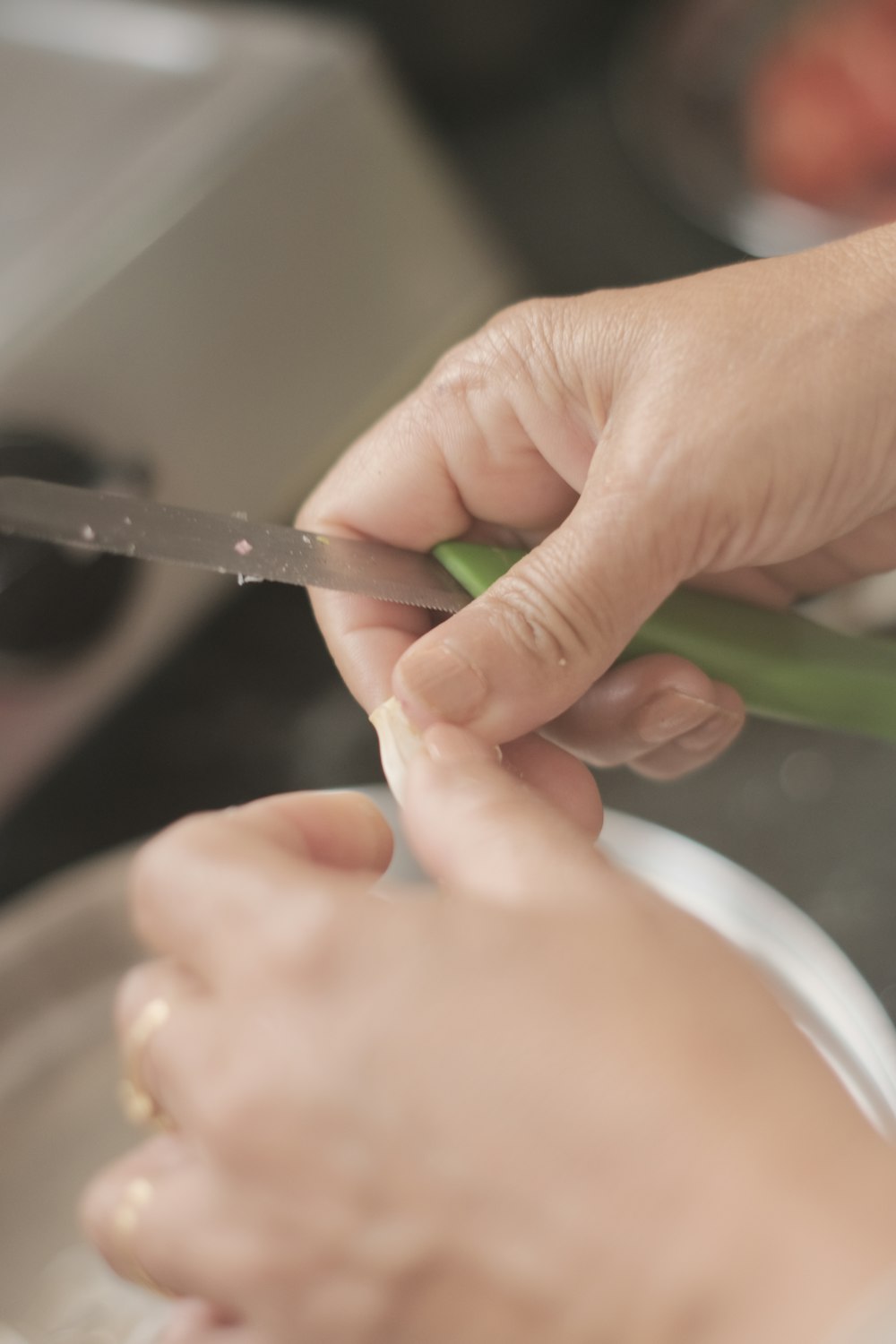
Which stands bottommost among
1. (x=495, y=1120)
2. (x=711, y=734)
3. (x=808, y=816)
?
(x=808, y=816)

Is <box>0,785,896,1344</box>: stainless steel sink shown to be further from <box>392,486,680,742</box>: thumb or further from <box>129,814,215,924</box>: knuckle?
<box>129,814,215,924</box>: knuckle

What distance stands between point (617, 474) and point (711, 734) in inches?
6.0

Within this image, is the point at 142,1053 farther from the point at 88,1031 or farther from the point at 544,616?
the point at 88,1031

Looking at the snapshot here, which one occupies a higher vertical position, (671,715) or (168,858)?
(168,858)

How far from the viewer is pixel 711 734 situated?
517mm

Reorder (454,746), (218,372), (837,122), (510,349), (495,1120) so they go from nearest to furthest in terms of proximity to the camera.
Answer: (495,1120) → (454,746) → (510,349) → (218,372) → (837,122)

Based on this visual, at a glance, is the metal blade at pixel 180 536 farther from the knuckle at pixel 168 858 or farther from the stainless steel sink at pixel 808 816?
the stainless steel sink at pixel 808 816

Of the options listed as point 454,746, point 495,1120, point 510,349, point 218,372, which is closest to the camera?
point 495,1120

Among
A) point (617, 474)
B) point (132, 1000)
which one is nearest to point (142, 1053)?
point (132, 1000)

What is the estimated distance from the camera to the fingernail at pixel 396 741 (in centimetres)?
40

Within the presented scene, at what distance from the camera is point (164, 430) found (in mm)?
621

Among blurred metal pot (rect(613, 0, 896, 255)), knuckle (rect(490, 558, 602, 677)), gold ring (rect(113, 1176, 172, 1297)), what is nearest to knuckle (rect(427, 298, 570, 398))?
knuckle (rect(490, 558, 602, 677))

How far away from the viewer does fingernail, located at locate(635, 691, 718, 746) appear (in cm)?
48

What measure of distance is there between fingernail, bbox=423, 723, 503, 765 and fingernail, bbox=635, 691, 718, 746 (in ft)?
0.36
